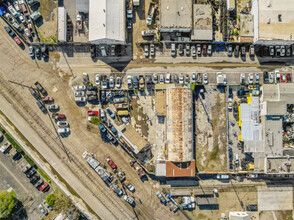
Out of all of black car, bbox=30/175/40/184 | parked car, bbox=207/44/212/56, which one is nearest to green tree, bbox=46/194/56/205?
black car, bbox=30/175/40/184

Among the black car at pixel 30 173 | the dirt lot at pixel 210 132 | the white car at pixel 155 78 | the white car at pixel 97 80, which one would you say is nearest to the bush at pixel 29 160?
the black car at pixel 30 173

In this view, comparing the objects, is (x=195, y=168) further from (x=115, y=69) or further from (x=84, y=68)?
(x=84, y=68)

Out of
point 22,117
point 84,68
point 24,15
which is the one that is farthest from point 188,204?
point 24,15

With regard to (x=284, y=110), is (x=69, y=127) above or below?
below

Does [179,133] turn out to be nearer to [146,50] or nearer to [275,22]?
[146,50]

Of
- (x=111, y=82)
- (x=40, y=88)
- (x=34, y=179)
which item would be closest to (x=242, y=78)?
(x=111, y=82)

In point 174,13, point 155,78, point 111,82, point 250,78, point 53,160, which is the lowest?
point 53,160

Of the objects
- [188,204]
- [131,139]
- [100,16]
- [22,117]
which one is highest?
[100,16]
